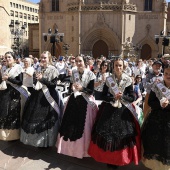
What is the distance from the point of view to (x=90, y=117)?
151 inches

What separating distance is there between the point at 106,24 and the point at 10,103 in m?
25.7

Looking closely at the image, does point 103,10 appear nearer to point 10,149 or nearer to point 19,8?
point 10,149

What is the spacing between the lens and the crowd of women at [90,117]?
11.1 ft

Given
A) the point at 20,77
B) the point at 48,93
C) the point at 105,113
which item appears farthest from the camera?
the point at 20,77

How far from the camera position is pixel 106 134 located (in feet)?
11.4

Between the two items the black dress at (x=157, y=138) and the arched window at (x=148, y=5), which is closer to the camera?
the black dress at (x=157, y=138)

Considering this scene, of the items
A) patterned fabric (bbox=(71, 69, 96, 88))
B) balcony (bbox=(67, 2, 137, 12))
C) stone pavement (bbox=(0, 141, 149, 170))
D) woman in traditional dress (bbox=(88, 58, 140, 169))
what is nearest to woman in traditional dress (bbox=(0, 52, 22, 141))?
stone pavement (bbox=(0, 141, 149, 170))

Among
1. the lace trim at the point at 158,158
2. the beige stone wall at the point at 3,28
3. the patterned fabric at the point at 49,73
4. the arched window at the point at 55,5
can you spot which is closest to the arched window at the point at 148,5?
the arched window at the point at 55,5

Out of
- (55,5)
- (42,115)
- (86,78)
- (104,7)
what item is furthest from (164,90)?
(55,5)

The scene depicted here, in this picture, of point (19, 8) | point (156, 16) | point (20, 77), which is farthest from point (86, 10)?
point (19, 8)

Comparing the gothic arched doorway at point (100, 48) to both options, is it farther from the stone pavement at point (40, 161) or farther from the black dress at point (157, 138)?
the black dress at point (157, 138)

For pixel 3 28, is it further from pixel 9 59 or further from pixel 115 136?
pixel 115 136

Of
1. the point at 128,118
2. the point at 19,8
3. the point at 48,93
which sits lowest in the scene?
the point at 128,118

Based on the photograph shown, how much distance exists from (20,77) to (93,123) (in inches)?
63.2
